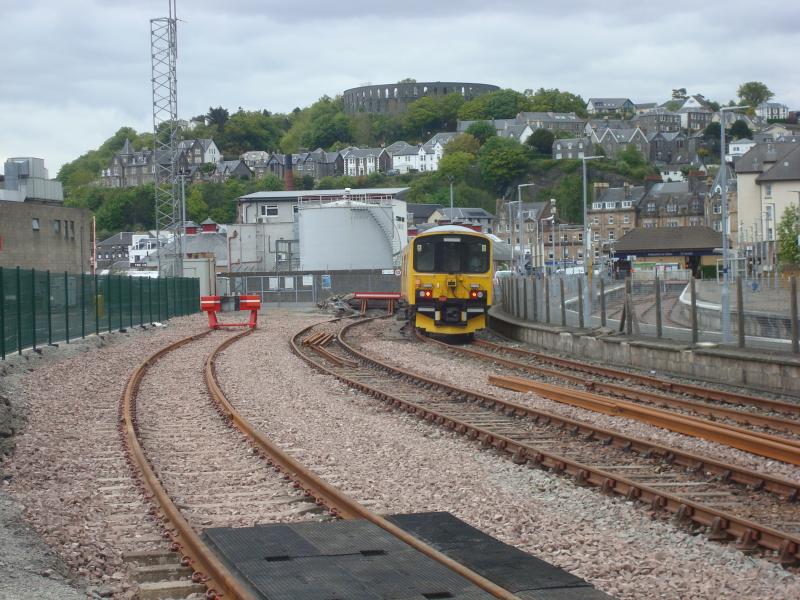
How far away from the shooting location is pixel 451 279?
102ft

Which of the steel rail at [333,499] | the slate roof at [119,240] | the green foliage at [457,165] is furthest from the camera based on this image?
the green foliage at [457,165]

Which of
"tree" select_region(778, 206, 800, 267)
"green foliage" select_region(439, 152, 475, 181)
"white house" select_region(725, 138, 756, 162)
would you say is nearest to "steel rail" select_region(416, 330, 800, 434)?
"tree" select_region(778, 206, 800, 267)

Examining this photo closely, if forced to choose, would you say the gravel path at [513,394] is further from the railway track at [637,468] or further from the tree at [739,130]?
the tree at [739,130]

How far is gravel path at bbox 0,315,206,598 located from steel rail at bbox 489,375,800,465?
634cm

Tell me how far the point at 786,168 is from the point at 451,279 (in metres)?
56.6

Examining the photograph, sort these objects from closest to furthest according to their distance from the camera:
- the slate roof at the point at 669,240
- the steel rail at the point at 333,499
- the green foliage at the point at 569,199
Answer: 1. the steel rail at the point at 333,499
2. the slate roof at the point at 669,240
3. the green foliage at the point at 569,199

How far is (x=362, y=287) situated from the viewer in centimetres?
6731

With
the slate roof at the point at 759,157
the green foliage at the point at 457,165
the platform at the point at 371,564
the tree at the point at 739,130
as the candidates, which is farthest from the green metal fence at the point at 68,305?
the tree at the point at 739,130

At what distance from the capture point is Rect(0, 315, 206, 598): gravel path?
25.7 ft

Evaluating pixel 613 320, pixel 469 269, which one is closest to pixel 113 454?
pixel 613 320

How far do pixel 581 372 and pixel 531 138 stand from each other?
535 feet

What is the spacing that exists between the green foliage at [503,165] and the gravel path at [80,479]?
142 meters

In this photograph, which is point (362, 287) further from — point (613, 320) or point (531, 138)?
point (531, 138)

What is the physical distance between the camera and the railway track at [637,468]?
331 inches
